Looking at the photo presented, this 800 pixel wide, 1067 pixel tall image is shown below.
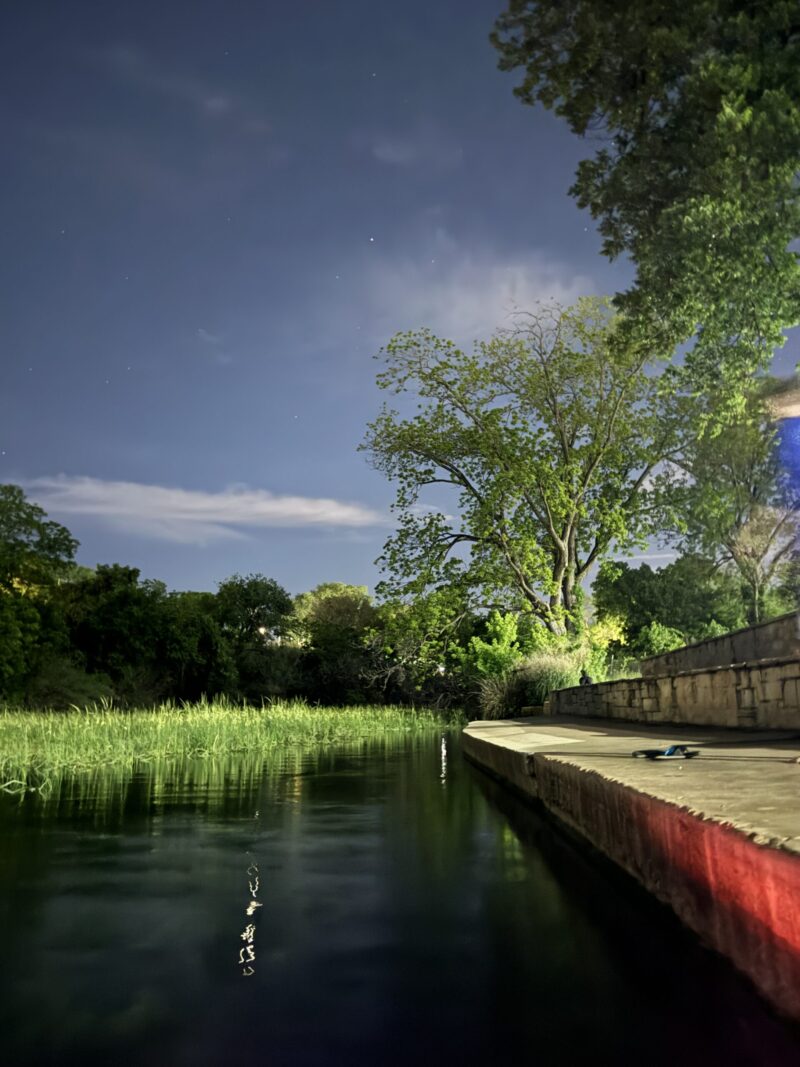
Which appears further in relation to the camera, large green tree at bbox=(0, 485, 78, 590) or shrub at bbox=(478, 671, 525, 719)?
large green tree at bbox=(0, 485, 78, 590)

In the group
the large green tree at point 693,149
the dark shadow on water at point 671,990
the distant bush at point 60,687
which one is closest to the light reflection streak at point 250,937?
the dark shadow on water at point 671,990

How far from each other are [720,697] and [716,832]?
5.59m

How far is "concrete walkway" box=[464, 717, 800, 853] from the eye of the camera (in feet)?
8.66

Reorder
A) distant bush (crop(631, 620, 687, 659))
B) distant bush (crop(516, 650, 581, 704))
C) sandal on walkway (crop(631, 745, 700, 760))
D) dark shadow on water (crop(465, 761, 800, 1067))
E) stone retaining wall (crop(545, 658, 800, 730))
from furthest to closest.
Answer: distant bush (crop(631, 620, 687, 659)) → distant bush (crop(516, 650, 581, 704)) → stone retaining wall (crop(545, 658, 800, 730)) → sandal on walkway (crop(631, 745, 700, 760)) → dark shadow on water (crop(465, 761, 800, 1067))

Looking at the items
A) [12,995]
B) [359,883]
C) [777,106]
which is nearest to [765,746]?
[359,883]

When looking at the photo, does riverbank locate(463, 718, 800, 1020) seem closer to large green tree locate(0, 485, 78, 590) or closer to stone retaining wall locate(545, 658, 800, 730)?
stone retaining wall locate(545, 658, 800, 730)

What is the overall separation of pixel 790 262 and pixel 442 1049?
1236 cm

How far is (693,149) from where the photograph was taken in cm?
1242

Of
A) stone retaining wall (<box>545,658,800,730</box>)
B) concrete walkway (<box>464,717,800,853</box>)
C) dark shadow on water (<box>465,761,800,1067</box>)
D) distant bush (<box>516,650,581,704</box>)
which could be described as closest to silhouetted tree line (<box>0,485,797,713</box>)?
distant bush (<box>516,650,581,704</box>)

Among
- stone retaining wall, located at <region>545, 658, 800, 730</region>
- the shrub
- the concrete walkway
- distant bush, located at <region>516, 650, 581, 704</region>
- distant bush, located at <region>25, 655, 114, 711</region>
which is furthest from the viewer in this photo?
distant bush, located at <region>25, 655, 114, 711</region>

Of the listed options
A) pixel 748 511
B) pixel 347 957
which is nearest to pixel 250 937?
pixel 347 957

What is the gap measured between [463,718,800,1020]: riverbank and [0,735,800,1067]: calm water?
0.12 metres

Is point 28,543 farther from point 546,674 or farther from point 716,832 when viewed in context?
point 716,832

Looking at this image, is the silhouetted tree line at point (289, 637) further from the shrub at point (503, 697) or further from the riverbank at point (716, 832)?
the riverbank at point (716, 832)
